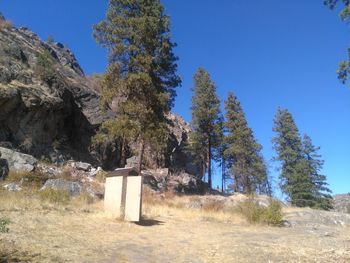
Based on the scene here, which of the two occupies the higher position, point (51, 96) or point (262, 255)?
point (51, 96)

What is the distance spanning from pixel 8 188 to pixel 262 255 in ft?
33.6

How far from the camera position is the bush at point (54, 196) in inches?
535

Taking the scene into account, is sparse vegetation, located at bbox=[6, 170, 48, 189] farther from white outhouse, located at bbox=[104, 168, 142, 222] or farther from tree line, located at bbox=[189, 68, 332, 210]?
tree line, located at bbox=[189, 68, 332, 210]

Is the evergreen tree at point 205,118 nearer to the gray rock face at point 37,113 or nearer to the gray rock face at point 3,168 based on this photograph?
the gray rock face at point 37,113

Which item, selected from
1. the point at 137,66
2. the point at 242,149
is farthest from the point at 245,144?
the point at 137,66

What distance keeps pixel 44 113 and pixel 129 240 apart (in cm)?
1722

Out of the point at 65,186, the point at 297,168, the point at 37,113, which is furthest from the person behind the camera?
the point at 297,168

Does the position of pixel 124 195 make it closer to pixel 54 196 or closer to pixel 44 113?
pixel 54 196

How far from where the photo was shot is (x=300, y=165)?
38.0 metres

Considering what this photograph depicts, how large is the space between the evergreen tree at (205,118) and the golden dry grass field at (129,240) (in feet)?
85.4

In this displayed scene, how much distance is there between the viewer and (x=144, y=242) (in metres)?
9.87

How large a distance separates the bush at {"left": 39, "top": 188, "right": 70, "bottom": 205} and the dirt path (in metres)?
1.58

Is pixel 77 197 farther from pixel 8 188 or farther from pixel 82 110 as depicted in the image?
pixel 82 110

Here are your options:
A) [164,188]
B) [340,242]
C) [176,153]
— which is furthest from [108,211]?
[176,153]
